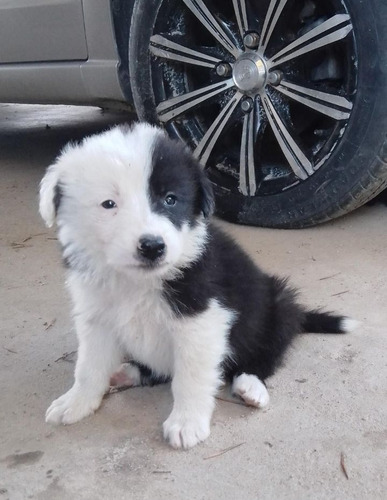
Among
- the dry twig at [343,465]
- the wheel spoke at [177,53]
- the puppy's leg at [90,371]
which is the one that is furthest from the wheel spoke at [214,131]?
the dry twig at [343,465]

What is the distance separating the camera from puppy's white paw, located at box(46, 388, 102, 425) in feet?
6.82

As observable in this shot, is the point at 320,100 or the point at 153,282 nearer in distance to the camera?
the point at 153,282

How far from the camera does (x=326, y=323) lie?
8.43ft

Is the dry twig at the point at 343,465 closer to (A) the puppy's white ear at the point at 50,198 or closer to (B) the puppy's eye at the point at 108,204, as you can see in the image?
(B) the puppy's eye at the point at 108,204

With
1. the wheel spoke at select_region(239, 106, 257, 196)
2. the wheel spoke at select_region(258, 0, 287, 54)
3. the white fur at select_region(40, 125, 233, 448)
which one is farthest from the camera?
the wheel spoke at select_region(239, 106, 257, 196)

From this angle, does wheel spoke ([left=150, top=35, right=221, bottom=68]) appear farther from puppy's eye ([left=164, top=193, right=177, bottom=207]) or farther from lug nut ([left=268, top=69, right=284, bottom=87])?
puppy's eye ([left=164, top=193, right=177, bottom=207])

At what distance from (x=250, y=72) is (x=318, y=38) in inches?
15.0

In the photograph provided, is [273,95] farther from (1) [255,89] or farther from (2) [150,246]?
(2) [150,246]

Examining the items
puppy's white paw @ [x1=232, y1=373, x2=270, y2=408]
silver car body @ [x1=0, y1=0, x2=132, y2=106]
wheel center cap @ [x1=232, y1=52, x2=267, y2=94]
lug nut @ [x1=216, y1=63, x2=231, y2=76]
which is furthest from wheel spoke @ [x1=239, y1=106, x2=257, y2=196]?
puppy's white paw @ [x1=232, y1=373, x2=270, y2=408]

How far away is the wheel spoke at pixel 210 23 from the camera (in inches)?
137

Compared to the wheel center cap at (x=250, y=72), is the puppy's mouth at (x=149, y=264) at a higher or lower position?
lower

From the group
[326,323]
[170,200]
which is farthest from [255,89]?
[170,200]

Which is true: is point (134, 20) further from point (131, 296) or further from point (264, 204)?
point (131, 296)

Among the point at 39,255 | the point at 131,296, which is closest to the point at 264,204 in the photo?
the point at 39,255
